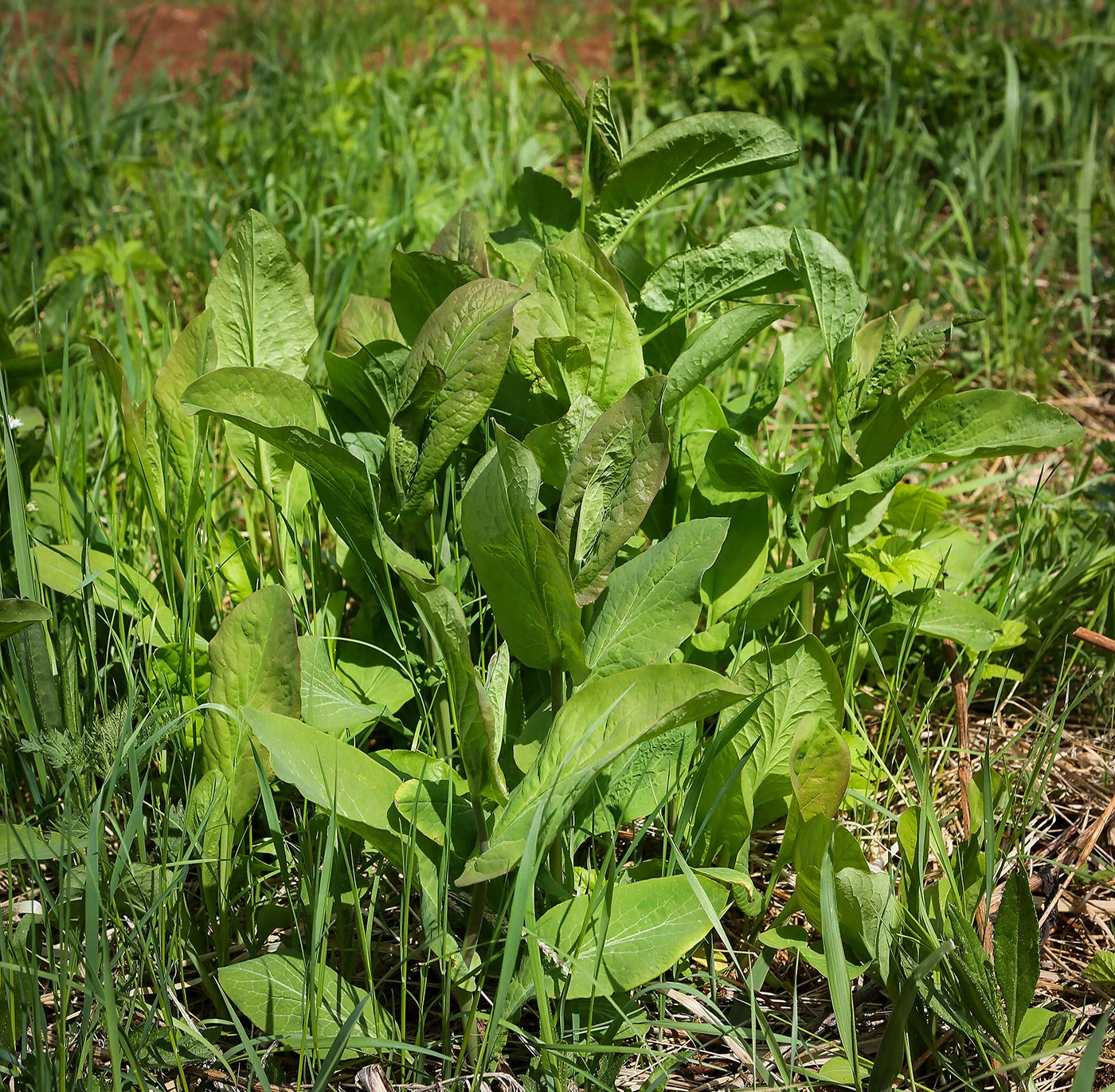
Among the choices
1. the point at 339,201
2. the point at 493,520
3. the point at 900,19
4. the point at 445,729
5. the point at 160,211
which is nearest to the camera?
the point at 493,520

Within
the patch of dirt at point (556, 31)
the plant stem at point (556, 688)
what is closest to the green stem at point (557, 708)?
the plant stem at point (556, 688)

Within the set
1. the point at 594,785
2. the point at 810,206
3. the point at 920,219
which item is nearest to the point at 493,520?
the point at 594,785

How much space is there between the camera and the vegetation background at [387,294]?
1.12 m

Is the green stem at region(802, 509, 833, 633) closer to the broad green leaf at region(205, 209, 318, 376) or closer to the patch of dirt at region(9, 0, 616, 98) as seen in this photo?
the broad green leaf at region(205, 209, 318, 376)

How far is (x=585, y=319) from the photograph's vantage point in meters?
1.34

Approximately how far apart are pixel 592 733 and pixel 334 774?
0.26 meters

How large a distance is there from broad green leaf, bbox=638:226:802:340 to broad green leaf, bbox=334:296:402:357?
37cm

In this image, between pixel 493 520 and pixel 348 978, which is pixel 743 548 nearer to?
pixel 493 520

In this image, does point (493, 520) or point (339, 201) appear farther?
point (339, 201)

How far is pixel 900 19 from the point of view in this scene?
3244mm

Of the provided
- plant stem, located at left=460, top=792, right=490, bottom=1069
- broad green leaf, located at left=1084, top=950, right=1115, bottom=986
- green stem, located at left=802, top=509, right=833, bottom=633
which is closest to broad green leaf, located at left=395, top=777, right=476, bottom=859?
plant stem, located at left=460, top=792, right=490, bottom=1069

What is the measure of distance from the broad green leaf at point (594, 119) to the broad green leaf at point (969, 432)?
53cm

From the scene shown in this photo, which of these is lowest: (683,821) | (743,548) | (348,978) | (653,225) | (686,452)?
(348,978)

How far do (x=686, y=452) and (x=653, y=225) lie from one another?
4.65 ft
